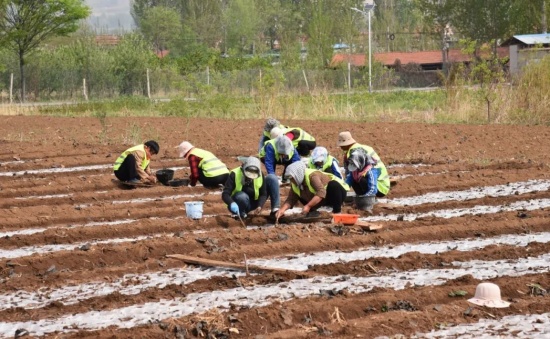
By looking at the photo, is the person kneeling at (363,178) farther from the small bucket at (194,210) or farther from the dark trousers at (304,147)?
the dark trousers at (304,147)

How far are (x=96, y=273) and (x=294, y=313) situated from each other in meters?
A: 2.29

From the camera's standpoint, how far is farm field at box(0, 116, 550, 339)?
6.49 metres

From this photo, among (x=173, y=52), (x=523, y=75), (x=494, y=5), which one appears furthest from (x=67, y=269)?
(x=173, y=52)

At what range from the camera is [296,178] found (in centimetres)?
1038

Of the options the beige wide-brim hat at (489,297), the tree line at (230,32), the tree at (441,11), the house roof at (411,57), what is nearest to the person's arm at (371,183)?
the beige wide-brim hat at (489,297)

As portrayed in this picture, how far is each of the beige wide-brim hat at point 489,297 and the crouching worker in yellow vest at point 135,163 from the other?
24.3ft

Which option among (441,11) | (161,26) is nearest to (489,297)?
(441,11)

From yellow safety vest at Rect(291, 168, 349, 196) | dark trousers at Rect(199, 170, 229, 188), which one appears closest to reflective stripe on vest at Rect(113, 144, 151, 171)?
dark trousers at Rect(199, 170, 229, 188)

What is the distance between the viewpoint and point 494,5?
180 feet

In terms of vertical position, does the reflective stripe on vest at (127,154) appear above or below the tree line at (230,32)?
below

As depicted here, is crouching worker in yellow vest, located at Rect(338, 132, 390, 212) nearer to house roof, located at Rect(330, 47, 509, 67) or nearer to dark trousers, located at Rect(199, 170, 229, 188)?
dark trousers, located at Rect(199, 170, 229, 188)

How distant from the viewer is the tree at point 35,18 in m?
41.8

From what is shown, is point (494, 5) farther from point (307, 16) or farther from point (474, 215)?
point (474, 215)

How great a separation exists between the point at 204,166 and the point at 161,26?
69.3 meters
